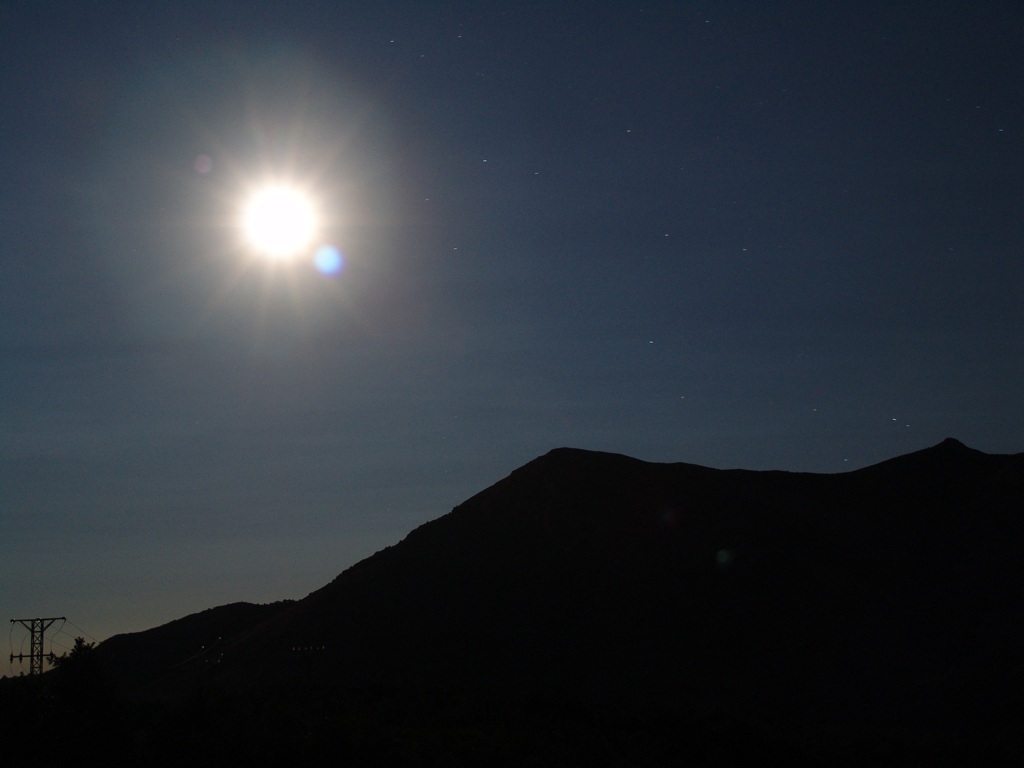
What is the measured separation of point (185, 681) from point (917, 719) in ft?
139

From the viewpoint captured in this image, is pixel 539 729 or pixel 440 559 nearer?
pixel 539 729

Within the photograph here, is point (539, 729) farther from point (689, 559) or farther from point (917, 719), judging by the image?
point (689, 559)

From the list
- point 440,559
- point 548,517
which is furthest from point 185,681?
point 548,517

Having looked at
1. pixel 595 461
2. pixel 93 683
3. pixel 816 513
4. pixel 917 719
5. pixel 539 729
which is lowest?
pixel 917 719

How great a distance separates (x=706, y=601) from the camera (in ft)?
197

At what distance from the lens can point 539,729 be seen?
33781 mm

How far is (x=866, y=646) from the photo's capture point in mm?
53438

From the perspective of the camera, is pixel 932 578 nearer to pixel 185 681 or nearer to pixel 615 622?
pixel 615 622

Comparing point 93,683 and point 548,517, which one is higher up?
point 548,517

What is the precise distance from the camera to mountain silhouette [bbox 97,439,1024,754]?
1946 inches

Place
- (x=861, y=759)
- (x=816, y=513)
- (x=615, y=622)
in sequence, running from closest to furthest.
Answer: (x=861, y=759)
(x=615, y=622)
(x=816, y=513)

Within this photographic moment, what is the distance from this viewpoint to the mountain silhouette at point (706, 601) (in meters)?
49.4

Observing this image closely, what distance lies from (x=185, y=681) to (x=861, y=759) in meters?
44.0

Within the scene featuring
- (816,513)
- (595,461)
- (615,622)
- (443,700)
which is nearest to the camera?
(443,700)
